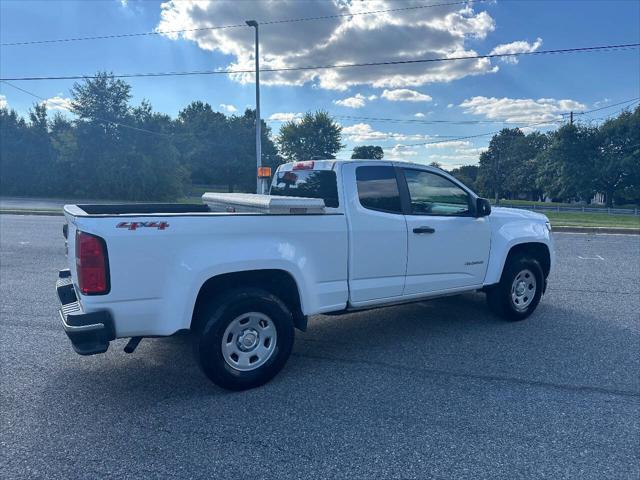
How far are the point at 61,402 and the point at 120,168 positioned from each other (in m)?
36.8

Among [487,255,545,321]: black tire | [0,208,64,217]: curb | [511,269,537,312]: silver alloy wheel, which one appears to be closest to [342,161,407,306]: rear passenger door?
[487,255,545,321]: black tire

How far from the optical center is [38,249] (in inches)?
420

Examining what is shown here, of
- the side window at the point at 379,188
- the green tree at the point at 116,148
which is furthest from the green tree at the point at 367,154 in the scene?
the green tree at the point at 116,148

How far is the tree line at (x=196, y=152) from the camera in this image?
36.8 metres

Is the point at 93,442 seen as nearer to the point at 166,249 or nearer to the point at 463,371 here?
the point at 166,249

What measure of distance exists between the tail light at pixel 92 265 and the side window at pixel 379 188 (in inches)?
90.1

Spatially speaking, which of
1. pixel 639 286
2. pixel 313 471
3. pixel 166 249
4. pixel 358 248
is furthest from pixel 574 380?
pixel 639 286

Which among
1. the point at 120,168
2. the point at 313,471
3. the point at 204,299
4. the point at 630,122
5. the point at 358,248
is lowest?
the point at 313,471

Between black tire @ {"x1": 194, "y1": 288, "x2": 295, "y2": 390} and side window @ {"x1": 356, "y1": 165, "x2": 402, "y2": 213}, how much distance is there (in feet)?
4.43

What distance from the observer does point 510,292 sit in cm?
524

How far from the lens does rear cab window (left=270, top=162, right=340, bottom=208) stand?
4.26 m

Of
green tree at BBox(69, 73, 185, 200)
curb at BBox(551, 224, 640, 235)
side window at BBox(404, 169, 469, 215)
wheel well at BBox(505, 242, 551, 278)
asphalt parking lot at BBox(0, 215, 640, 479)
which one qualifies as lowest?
asphalt parking lot at BBox(0, 215, 640, 479)

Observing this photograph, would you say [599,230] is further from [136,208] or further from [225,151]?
[225,151]

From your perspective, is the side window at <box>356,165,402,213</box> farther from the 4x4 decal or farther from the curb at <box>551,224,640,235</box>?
the curb at <box>551,224,640,235</box>
